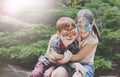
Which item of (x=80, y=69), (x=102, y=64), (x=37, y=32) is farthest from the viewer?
(x=37, y=32)

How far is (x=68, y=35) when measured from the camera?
11.5 ft

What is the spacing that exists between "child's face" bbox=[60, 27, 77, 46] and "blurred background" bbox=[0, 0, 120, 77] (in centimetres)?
103

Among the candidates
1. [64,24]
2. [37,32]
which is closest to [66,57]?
[64,24]

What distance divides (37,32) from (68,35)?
Result: 4.61 ft

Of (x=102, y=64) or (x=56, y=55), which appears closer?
(x=56, y=55)

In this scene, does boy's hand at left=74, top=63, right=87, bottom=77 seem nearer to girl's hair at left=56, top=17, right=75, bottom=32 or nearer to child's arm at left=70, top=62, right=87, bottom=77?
child's arm at left=70, top=62, right=87, bottom=77

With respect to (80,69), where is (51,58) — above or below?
above

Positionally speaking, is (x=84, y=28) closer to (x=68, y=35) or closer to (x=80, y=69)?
(x=68, y=35)

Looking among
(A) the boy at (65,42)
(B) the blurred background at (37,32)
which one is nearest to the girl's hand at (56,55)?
(A) the boy at (65,42)

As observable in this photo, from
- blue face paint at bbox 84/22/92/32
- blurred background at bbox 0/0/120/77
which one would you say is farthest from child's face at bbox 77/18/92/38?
blurred background at bbox 0/0/120/77

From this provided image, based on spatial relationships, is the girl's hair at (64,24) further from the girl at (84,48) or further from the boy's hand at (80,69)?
the boy's hand at (80,69)

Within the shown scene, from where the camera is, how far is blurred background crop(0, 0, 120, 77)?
462 cm

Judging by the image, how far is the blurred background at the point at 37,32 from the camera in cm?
462

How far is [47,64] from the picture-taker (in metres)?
3.57
